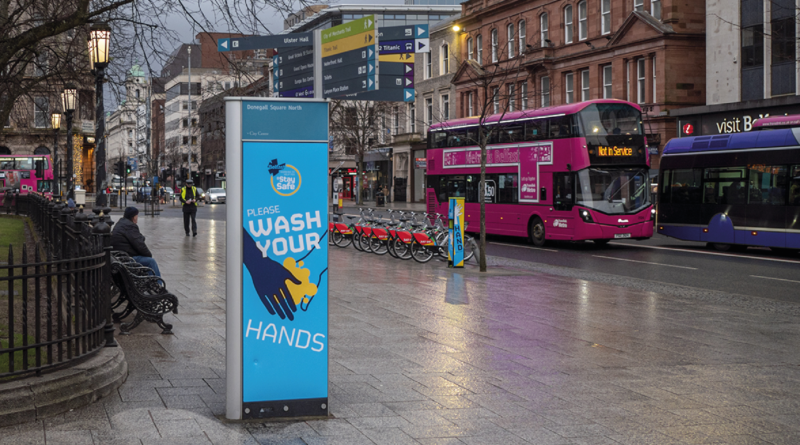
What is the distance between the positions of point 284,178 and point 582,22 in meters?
42.3

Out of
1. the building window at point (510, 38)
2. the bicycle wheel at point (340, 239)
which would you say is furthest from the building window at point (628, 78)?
the bicycle wheel at point (340, 239)

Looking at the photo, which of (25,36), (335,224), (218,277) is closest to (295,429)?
(25,36)

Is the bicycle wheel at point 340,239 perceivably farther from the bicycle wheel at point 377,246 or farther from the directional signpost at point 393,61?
the directional signpost at point 393,61

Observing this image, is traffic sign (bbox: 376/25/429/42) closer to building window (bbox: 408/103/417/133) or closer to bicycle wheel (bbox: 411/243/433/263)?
bicycle wheel (bbox: 411/243/433/263)

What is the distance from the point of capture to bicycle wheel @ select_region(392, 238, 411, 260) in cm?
1995

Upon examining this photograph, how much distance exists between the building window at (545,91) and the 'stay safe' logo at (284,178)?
42.8 meters

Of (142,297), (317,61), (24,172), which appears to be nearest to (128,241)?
(142,297)

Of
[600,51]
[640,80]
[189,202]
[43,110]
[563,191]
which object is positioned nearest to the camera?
[43,110]

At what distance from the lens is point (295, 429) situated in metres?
5.54

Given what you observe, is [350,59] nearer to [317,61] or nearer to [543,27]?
[317,61]

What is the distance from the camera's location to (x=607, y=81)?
43.4 meters

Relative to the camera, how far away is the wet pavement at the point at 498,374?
5.51m

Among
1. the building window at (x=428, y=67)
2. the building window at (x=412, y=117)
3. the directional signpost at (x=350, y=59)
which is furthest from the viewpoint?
the building window at (x=412, y=117)

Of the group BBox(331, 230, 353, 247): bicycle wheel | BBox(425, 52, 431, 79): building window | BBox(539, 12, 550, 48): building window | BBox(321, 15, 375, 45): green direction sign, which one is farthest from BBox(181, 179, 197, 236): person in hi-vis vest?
BBox(425, 52, 431, 79): building window
